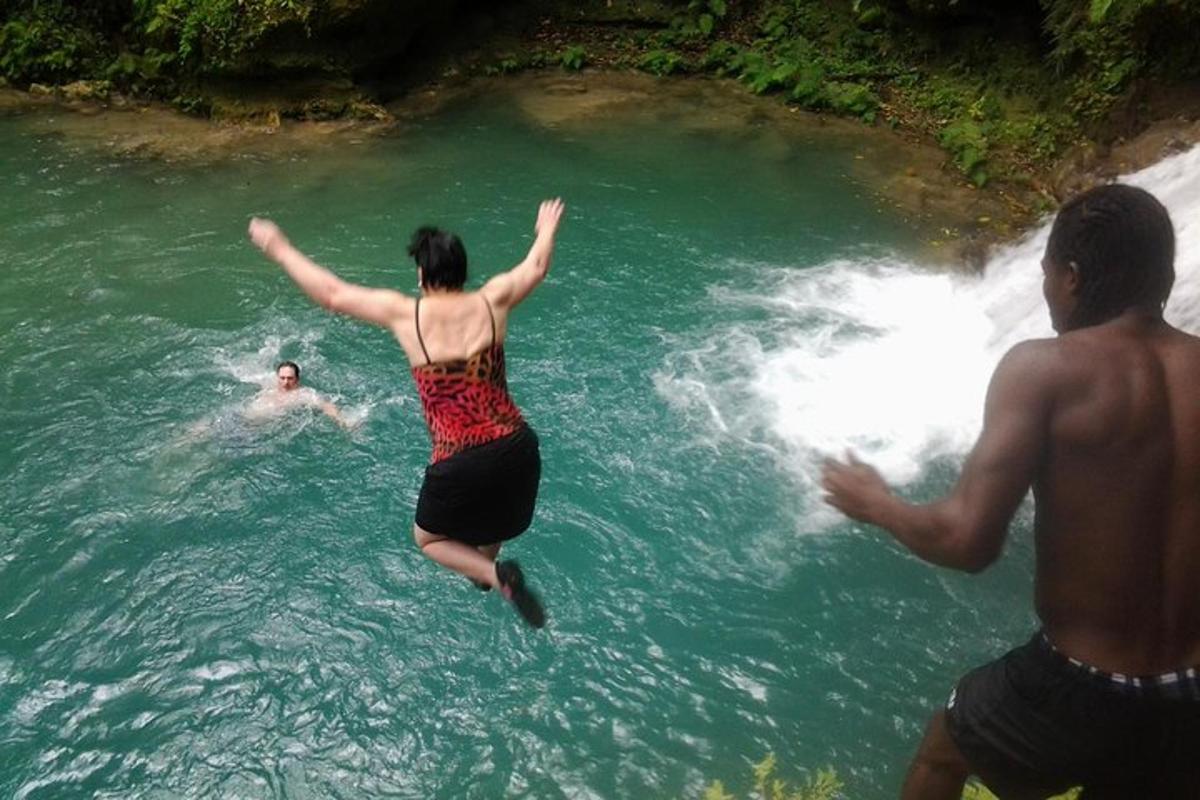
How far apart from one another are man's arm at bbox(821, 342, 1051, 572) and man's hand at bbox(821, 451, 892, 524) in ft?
0.40

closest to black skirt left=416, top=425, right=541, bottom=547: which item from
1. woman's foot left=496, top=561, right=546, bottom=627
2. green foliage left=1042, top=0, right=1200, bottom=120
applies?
woman's foot left=496, top=561, right=546, bottom=627

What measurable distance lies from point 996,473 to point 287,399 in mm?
5942

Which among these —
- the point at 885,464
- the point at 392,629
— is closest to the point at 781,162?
the point at 885,464

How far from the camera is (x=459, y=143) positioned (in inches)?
496

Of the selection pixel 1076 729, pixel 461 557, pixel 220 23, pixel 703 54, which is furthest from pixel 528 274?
pixel 703 54

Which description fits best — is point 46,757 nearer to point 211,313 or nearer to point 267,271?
point 211,313

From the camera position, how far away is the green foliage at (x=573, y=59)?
587 inches

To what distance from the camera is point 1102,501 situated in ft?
7.30

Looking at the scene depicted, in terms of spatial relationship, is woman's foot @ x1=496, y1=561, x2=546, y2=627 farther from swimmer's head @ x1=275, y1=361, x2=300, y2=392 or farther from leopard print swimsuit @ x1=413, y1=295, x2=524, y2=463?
swimmer's head @ x1=275, y1=361, x2=300, y2=392

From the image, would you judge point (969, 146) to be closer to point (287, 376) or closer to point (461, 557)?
point (287, 376)

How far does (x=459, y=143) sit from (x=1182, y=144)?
8.38 m

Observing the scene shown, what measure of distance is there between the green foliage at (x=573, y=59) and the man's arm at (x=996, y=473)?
13.8m

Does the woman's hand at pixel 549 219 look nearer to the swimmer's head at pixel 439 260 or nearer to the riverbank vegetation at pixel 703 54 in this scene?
the swimmer's head at pixel 439 260

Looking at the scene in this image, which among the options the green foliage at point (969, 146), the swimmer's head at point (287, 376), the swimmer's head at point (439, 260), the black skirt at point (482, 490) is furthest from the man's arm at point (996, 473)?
the green foliage at point (969, 146)
